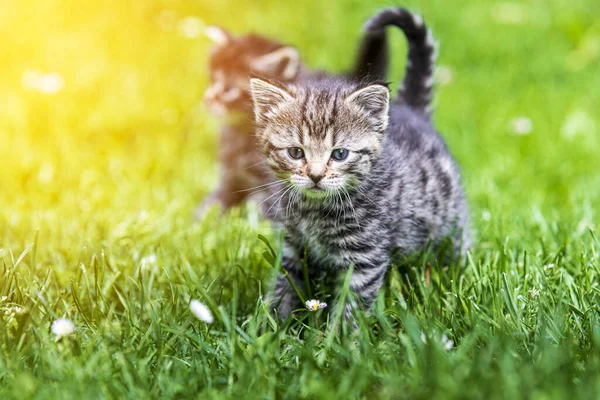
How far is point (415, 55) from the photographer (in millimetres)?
3992

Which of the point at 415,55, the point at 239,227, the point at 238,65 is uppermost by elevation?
the point at 415,55

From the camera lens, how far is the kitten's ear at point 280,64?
5.05 m

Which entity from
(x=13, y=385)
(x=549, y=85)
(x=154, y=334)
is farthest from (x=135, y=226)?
(x=549, y=85)

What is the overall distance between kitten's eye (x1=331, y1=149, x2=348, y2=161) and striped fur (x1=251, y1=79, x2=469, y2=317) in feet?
0.07

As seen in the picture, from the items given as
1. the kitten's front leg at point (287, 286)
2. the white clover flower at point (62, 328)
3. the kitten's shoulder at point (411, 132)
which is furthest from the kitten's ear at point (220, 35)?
the white clover flower at point (62, 328)

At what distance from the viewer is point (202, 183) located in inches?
215

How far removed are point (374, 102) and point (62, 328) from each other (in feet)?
5.24

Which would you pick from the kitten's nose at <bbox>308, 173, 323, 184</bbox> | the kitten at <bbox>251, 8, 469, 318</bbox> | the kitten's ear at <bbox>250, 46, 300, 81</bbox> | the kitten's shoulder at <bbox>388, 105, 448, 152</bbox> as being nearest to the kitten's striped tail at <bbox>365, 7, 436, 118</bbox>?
the kitten's shoulder at <bbox>388, 105, 448, 152</bbox>

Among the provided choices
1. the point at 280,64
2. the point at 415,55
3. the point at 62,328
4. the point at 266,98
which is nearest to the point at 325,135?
the point at 266,98

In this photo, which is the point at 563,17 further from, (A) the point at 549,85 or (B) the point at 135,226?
(B) the point at 135,226

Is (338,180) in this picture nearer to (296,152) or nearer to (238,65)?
(296,152)

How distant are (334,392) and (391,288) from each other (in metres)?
1.01

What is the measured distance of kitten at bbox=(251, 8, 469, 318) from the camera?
3064mm

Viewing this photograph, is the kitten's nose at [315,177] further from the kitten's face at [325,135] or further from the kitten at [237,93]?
the kitten at [237,93]
